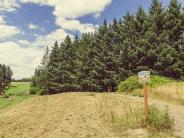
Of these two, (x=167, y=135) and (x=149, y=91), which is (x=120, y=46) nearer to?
(x=149, y=91)

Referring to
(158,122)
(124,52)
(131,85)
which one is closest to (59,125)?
(158,122)

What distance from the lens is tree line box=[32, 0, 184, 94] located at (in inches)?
1941

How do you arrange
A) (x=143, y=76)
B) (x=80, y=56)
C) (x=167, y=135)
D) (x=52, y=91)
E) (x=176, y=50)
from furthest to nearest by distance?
(x=52, y=91) < (x=80, y=56) < (x=176, y=50) < (x=143, y=76) < (x=167, y=135)

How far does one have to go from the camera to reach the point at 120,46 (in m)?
57.4

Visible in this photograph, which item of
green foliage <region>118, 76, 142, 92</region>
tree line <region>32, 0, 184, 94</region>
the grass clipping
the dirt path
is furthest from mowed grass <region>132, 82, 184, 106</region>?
tree line <region>32, 0, 184, 94</region>

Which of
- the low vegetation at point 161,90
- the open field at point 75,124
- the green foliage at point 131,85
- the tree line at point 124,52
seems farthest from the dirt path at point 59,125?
the tree line at point 124,52

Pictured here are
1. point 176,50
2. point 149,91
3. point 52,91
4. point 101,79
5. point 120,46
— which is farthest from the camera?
point 52,91

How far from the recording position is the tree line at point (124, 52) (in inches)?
1941

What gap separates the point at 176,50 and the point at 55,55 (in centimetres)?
3873

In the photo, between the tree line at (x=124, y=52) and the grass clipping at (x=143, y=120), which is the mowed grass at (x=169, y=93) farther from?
the tree line at (x=124, y=52)

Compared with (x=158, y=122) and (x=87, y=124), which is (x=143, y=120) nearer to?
(x=158, y=122)

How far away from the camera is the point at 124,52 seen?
2154 inches

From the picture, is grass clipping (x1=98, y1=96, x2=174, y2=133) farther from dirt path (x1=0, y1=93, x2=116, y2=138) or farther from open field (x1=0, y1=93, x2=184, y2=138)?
dirt path (x1=0, y1=93, x2=116, y2=138)

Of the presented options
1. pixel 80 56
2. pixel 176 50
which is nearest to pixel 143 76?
pixel 176 50
